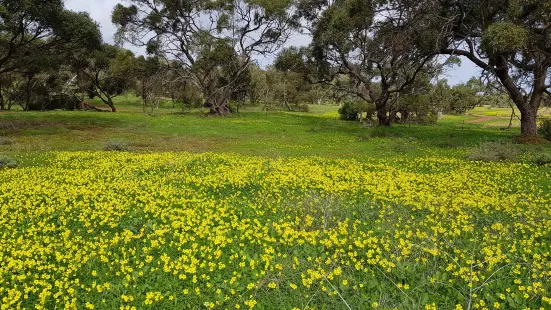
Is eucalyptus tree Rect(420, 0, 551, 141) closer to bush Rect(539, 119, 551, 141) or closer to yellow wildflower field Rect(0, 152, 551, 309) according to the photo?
bush Rect(539, 119, 551, 141)

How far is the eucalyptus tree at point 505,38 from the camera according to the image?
1833cm

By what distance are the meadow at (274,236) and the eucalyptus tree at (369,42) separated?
1285 centimetres

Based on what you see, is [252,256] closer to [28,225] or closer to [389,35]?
[28,225]

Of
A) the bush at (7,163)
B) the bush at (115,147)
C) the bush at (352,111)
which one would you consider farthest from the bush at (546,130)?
the bush at (7,163)

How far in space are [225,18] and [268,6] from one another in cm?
674

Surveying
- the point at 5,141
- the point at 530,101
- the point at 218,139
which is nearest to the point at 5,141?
the point at 5,141

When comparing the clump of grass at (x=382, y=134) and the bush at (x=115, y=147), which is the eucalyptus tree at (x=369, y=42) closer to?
the clump of grass at (x=382, y=134)

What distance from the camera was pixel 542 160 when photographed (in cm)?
1449

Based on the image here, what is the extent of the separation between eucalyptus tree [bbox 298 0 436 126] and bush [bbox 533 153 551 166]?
10517 millimetres

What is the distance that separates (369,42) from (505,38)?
15495mm

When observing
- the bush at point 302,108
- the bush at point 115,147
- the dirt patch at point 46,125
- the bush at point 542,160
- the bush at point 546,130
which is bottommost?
the bush at point 115,147

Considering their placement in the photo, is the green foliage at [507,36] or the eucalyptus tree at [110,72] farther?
the eucalyptus tree at [110,72]

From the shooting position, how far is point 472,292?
541 centimetres

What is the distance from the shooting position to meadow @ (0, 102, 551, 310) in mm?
5406
